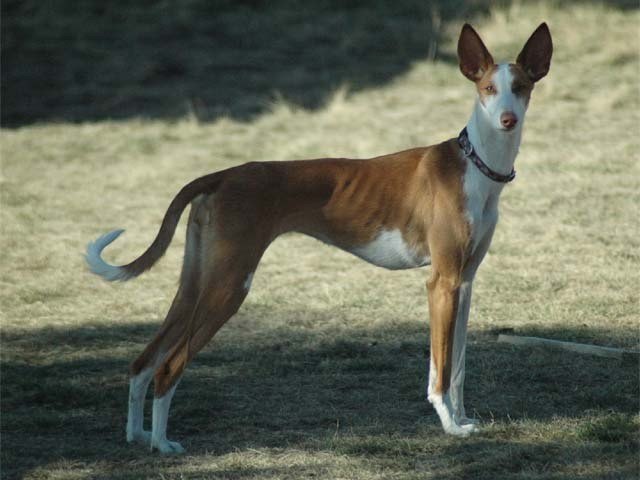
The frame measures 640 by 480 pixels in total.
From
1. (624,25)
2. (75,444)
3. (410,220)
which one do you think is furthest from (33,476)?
(624,25)

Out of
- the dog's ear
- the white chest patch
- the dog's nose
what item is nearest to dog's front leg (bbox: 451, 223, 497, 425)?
the white chest patch

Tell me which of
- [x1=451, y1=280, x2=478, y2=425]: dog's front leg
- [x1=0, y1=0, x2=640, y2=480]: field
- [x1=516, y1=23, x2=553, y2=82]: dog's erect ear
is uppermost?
[x1=516, y1=23, x2=553, y2=82]: dog's erect ear

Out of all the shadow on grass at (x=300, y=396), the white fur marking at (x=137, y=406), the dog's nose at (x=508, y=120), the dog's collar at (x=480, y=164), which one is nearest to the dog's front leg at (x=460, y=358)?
the shadow on grass at (x=300, y=396)

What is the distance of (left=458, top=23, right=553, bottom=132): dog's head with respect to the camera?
539 cm

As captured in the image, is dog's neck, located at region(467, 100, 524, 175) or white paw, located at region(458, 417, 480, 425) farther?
white paw, located at region(458, 417, 480, 425)

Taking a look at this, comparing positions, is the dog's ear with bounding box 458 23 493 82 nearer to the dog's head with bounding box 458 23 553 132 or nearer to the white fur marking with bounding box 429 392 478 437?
the dog's head with bounding box 458 23 553 132

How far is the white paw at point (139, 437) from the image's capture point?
5.53 meters

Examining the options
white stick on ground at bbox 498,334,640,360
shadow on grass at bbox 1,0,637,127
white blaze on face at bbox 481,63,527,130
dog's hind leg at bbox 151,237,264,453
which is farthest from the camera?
shadow on grass at bbox 1,0,637,127

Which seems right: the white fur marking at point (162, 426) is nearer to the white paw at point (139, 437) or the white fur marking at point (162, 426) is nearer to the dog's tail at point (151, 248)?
the white paw at point (139, 437)

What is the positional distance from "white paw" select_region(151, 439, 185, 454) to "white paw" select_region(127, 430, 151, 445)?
150mm

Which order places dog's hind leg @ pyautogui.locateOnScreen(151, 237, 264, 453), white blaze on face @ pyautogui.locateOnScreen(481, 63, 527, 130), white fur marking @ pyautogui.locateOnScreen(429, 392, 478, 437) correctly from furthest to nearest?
white fur marking @ pyautogui.locateOnScreen(429, 392, 478, 437), white blaze on face @ pyautogui.locateOnScreen(481, 63, 527, 130), dog's hind leg @ pyautogui.locateOnScreen(151, 237, 264, 453)

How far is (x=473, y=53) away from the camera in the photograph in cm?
564

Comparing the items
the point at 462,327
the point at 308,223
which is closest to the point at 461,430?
the point at 462,327

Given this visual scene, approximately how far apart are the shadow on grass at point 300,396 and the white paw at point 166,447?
2.1 inches
